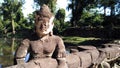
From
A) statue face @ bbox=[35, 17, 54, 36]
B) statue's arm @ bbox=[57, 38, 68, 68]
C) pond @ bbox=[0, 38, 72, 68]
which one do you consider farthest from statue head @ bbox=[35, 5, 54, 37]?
pond @ bbox=[0, 38, 72, 68]

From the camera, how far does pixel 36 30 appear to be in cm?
330

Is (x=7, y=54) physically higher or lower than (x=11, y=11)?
lower

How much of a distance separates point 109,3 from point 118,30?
243 inches

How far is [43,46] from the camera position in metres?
3.39

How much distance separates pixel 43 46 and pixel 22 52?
287mm

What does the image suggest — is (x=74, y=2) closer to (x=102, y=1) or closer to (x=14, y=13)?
(x=102, y=1)

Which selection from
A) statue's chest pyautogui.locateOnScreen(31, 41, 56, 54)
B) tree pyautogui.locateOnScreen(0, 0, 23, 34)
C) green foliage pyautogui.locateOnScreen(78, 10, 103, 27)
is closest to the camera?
statue's chest pyautogui.locateOnScreen(31, 41, 56, 54)

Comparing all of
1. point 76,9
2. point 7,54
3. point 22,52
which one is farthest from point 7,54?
point 76,9

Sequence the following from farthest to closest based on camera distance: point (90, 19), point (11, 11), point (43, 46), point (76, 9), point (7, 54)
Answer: point (11, 11), point (76, 9), point (90, 19), point (7, 54), point (43, 46)

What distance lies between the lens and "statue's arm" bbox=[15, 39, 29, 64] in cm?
318

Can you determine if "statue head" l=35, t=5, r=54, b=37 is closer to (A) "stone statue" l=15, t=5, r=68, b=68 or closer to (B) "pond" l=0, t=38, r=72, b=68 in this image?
(A) "stone statue" l=15, t=5, r=68, b=68

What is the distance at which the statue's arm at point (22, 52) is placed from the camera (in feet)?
→ 10.4

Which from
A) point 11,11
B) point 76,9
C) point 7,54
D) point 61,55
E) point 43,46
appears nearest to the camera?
point 43,46

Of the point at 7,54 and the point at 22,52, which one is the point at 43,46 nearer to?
the point at 22,52
